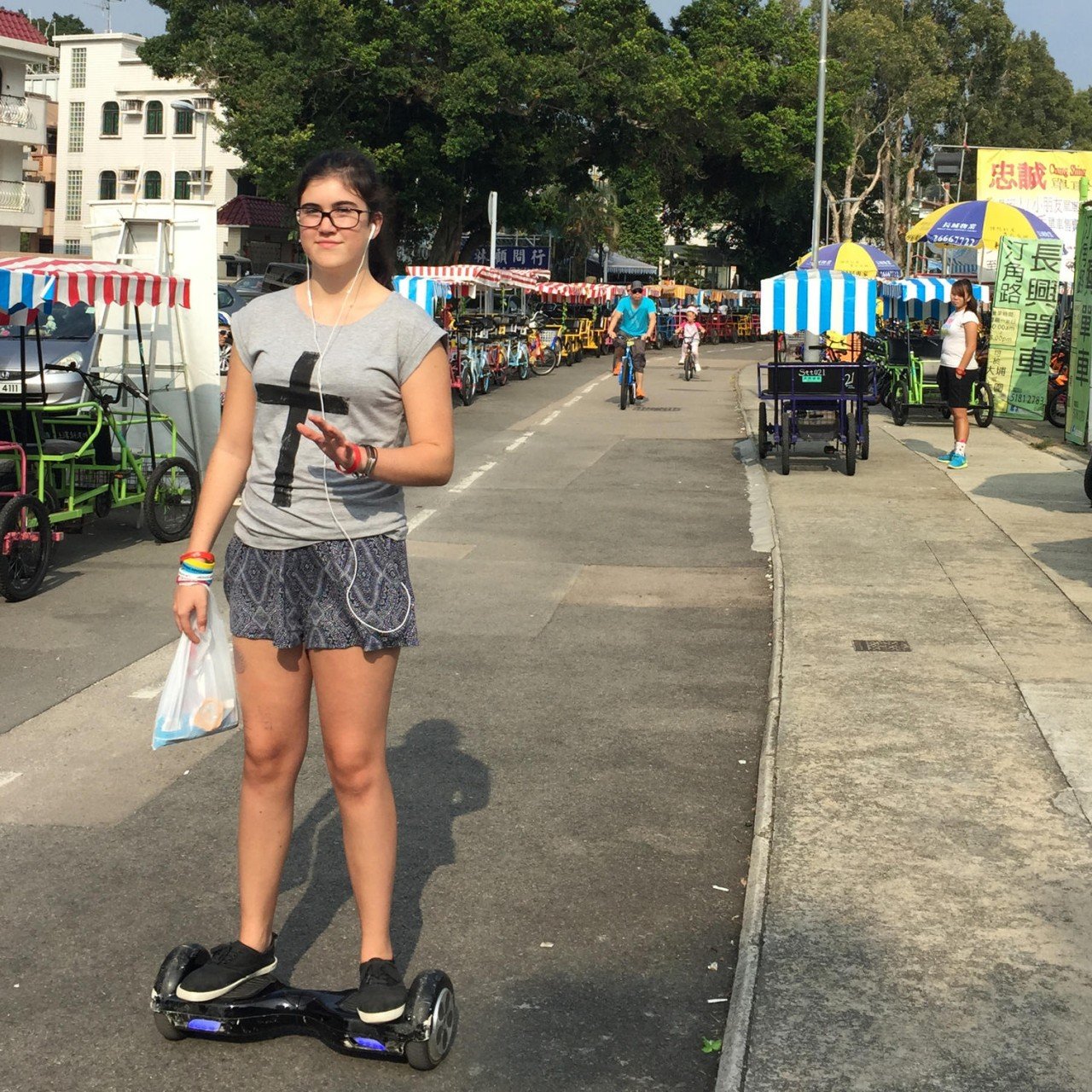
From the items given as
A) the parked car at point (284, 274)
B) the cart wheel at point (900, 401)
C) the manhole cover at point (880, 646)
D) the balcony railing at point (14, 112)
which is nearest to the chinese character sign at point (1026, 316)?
the cart wheel at point (900, 401)

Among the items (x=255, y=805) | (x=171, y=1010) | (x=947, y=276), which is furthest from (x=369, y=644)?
(x=947, y=276)

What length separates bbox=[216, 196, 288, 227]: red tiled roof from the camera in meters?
67.5

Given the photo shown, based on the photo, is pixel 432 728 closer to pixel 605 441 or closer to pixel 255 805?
pixel 255 805

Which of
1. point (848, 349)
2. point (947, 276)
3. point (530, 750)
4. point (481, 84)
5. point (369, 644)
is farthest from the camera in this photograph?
point (481, 84)

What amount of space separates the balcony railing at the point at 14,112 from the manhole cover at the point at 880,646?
53344 mm

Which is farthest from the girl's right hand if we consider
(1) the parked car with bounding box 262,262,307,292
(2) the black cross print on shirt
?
(1) the parked car with bounding box 262,262,307,292

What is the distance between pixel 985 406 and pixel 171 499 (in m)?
12.3

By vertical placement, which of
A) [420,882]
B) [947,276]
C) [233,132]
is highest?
[233,132]

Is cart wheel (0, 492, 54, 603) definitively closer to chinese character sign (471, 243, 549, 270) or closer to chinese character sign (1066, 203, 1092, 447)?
chinese character sign (1066, 203, 1092, 447)

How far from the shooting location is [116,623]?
28.1 ft

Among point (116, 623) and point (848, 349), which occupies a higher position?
point (848, 349)

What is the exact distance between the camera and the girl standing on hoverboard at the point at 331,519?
3.46 meters

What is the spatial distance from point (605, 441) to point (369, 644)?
15842mm

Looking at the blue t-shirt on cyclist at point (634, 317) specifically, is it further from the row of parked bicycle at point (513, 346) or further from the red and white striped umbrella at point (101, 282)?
the red and white striped umbrella at point (101, 282)
